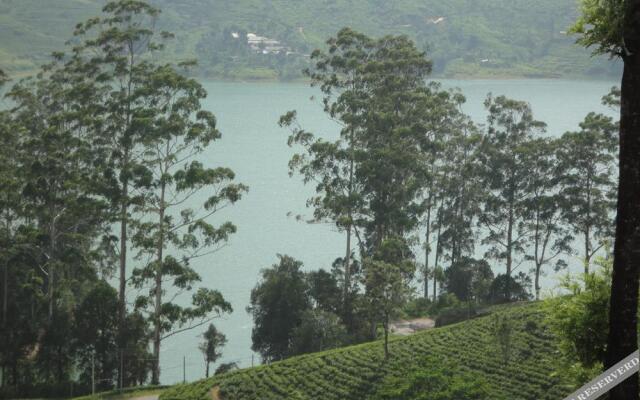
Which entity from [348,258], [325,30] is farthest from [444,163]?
[325,30]

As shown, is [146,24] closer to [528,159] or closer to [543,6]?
[543,6]

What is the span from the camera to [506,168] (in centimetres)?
4006

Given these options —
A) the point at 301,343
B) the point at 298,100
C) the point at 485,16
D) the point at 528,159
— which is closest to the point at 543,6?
the point at 485,16

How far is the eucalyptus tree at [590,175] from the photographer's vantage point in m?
37.8

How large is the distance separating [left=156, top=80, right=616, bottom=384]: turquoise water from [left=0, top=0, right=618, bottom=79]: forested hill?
12801 millimetres

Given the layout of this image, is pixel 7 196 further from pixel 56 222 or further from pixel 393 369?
pixel 393 369

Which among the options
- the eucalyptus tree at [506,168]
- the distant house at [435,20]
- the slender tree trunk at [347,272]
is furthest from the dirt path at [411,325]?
the distant house at [435,20]

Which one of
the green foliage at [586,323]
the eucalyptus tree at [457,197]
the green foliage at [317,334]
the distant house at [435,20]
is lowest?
the green foliage at [317,334]

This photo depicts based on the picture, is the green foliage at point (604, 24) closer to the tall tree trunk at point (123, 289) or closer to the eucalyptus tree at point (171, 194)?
the eucalyptus tree at point (171, 194)

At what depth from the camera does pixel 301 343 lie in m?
32.8

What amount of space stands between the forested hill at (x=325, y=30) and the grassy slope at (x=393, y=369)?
98.3 meters

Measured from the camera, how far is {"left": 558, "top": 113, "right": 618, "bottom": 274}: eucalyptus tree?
1486 inches

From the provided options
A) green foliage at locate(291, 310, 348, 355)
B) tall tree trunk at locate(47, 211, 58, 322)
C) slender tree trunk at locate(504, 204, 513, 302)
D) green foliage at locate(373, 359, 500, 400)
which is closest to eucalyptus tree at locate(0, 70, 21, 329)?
tall tree trunk at locate(47, 211, 58, 322)

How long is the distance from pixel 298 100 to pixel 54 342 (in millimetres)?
79262
